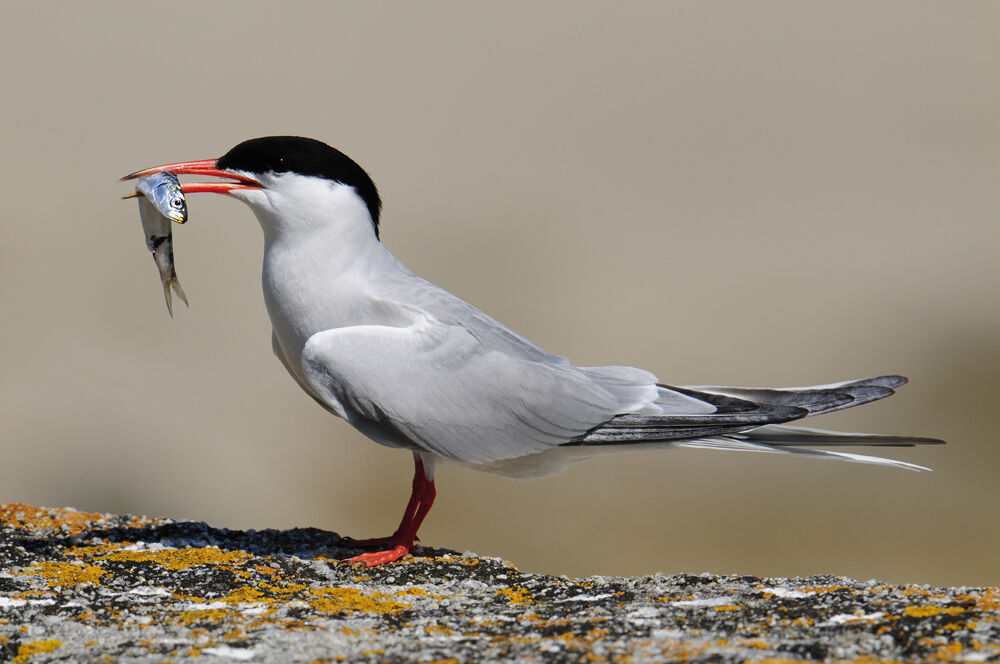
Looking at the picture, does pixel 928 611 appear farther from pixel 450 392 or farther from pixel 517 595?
pixel 450 392

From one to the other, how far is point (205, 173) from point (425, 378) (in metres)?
1.18

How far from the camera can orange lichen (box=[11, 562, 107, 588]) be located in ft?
11.1

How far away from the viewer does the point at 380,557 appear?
13.0 feet

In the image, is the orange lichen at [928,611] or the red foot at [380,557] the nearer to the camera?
the orange lichen at [928,611]

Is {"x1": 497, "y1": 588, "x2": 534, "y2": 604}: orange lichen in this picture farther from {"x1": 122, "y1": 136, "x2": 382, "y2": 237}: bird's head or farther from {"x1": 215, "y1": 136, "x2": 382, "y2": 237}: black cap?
{"x1": 215, "y1": 136, "x2": 382, "y2": 237}: black cap

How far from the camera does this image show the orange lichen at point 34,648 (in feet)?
8.64

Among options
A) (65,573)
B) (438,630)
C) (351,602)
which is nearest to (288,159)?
(65,573)

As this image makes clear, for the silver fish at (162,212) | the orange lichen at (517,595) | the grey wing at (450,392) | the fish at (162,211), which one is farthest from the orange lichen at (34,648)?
the silver fish at (162,212)

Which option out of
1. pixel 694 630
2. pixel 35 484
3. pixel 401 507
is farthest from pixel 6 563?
pixel 35 484

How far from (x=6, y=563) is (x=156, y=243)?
1.42m

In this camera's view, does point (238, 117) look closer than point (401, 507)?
No

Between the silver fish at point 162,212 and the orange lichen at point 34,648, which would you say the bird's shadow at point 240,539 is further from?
the orange lichen at point 34,648

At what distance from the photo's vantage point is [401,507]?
8.87m

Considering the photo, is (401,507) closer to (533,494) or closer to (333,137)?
(533,494)
